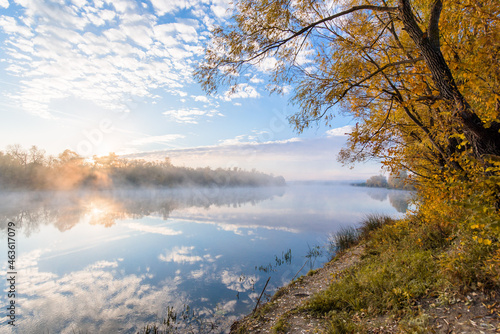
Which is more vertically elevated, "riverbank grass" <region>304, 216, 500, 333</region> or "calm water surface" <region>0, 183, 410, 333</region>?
"riverbank grass" <region>304, 216, 500, 333</region>

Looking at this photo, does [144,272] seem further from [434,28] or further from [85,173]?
[85,173]

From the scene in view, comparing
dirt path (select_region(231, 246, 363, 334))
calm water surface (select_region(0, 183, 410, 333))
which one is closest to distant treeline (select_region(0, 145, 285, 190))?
calm water surface (select_region(0, 183, 410, 333))

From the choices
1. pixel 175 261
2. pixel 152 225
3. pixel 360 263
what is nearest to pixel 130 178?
pixel 152 225

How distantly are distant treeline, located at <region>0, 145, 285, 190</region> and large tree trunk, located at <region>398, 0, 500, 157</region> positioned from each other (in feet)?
233

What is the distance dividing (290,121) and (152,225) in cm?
1986

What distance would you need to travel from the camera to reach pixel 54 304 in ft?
25.2

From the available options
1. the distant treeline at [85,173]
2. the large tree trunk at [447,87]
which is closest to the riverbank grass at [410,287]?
the large tree trunk at [447,87]

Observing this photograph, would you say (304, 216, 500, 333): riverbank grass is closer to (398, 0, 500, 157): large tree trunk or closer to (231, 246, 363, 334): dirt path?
(231, 246, 363, 334): dirt path

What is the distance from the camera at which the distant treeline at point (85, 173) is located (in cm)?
5162

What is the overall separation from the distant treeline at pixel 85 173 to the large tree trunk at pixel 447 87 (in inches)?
2793

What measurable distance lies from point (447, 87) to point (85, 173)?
282ft

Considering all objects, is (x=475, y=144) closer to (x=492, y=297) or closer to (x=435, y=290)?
(x=492, y=297)

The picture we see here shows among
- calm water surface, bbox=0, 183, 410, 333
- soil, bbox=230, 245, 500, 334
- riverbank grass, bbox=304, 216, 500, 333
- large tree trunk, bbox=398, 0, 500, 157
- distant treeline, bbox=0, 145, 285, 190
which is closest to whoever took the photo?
soil, bbox=230, 245, 500, 334

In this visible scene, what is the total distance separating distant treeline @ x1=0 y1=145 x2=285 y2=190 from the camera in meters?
51.6
